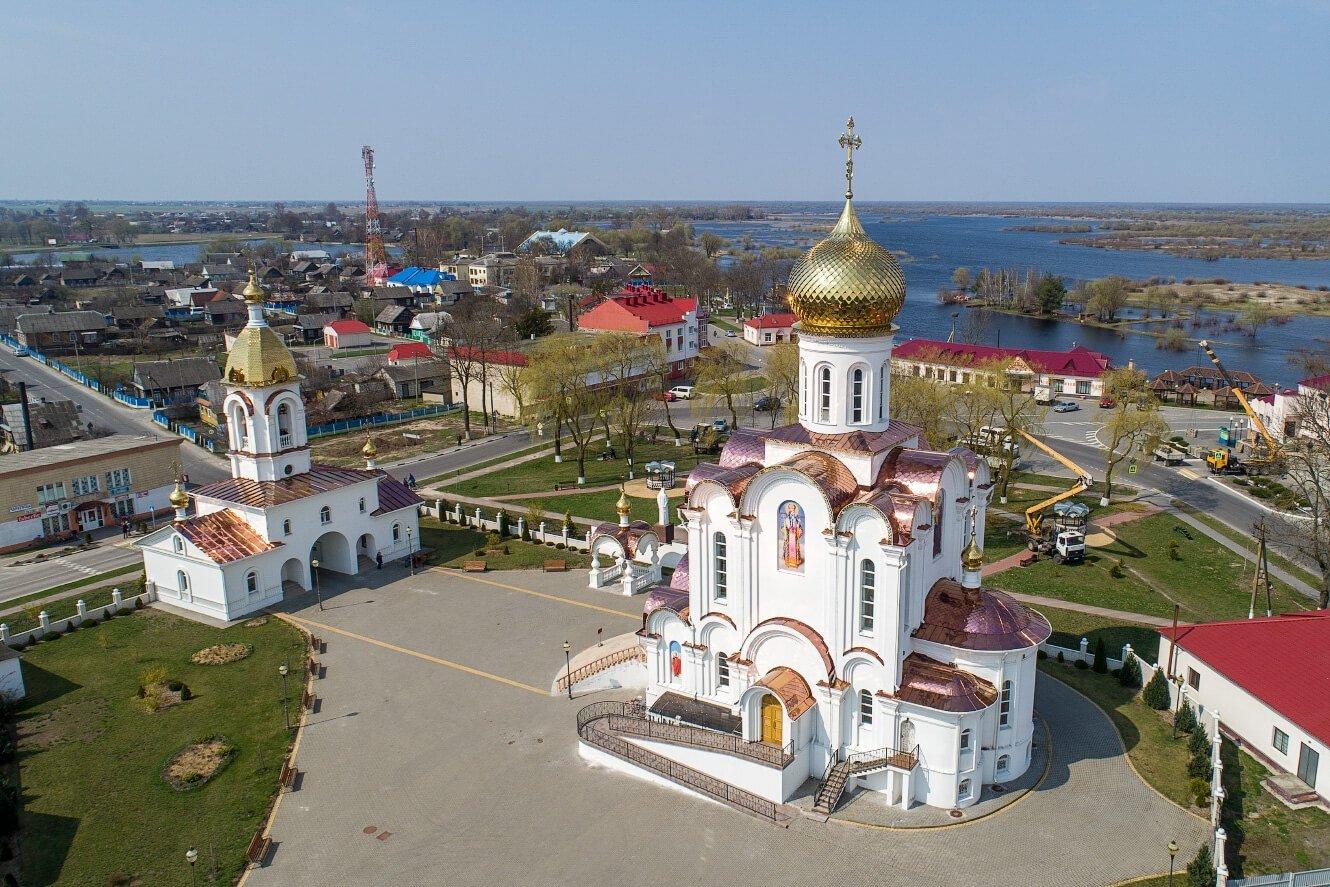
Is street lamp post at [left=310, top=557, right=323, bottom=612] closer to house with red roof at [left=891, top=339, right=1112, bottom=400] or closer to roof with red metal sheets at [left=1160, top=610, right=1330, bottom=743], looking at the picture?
roof with red metal sheets at [left=1160, top=610, right=1330, bottom=743]

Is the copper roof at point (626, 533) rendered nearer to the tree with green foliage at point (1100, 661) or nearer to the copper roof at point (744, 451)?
the copper roof at point (744, 451)

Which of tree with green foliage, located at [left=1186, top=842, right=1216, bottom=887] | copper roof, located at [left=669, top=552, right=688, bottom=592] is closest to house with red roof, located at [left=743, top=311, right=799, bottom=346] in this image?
copper roof, located at [left=669, top=552, right=688, bottom=592]

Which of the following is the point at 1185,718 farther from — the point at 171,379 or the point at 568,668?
the point at 171,379

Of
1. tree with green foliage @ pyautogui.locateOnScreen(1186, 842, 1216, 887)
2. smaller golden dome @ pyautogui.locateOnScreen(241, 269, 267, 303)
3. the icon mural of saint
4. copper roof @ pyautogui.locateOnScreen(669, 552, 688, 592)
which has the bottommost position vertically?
tree with green foliage @ pyautogui.locateOnScreen(1186, 842, 1216, 887)

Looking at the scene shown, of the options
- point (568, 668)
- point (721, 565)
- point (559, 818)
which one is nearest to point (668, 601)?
point (721, 565)

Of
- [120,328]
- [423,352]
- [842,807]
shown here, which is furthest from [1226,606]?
[120,328]
